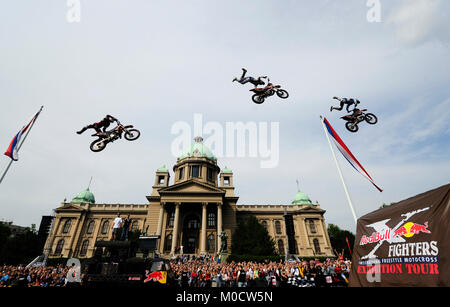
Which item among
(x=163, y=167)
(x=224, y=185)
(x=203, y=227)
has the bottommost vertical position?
(x=203, y=227)

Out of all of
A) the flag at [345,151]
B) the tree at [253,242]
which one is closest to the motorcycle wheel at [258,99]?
the flag at [345,151]

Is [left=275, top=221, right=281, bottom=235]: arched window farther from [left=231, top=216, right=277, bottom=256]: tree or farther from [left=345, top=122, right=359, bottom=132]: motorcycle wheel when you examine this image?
[left=345, top=122, right=359, bottom=132]: motorcycle wheel

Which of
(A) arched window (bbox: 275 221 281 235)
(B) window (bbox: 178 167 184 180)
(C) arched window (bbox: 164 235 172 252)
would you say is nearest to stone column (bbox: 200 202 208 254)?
(C) arched window (bbox: 164 235 172 252)

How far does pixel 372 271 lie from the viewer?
4062 millimetres

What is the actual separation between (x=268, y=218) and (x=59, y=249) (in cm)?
4464

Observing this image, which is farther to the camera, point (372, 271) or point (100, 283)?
point (100, 283)

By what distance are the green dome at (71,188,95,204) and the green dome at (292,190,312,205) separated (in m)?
50.5

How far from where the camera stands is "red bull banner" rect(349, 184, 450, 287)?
127 inches

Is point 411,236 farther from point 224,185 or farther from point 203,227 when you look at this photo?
point 224,185

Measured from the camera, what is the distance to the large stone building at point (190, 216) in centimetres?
4047

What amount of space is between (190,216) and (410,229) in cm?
4296

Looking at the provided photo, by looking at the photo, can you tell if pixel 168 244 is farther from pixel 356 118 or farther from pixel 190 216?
pixel 356 118
